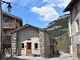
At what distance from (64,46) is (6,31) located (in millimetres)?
16336

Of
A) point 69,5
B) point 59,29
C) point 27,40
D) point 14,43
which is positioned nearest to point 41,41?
point 27,40

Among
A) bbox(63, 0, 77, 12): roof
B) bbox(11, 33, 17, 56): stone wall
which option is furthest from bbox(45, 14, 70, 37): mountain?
bbox(63, 0, 77, 12): roof

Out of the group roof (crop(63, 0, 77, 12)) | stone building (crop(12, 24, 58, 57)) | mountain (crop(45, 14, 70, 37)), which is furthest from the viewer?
mountain (crop(45, 14, 70, 37))

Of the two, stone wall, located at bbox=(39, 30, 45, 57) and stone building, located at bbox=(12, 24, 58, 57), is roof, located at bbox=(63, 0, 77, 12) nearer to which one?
stone wall, located at bbox=(39, 30, 45, 57)

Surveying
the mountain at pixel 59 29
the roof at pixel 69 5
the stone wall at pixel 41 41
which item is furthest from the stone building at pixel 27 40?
the mountain at pixel 59 29

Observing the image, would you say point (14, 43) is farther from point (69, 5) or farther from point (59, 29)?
point (59, 29)

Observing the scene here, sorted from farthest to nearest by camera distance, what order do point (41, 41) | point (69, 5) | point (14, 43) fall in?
point (14, 43) → point (41, 41) → point (69, 5)

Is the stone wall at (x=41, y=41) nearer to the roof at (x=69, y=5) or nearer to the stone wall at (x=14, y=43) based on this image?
the stone wall at (x=14, y=43)

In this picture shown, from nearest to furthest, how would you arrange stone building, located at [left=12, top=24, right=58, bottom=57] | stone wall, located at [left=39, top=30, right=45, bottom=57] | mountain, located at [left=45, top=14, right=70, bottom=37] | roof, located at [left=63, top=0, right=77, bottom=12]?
roof, located at [left=63, top=0, right=77, bottom=12]
stone wall, located at [left=39, top=30, right=45, bottom=57]
stone building, located at [left=12, top=24, right=58, bottom=57]
mountain, located at [left=45, top=14, right=70, bottom=37]

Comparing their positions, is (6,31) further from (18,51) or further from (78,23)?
(78,23)

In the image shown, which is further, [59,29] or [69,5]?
[59,29]

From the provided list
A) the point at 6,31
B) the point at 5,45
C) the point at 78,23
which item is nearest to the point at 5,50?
the point at 5,45

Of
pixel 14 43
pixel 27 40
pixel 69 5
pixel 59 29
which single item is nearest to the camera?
pixel 69 5

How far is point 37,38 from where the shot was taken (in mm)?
28812
